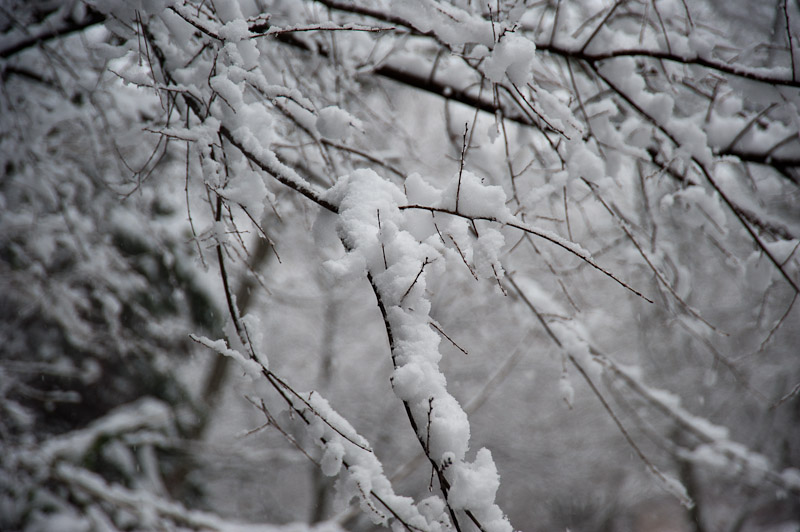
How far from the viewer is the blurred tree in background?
84 centimetres

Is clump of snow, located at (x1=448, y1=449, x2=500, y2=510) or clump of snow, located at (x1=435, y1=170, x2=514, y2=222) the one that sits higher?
clump of snow, located at (x1=435, y1=170, x2=514, y2=222)

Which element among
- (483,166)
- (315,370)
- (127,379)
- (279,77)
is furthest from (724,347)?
(127,379)

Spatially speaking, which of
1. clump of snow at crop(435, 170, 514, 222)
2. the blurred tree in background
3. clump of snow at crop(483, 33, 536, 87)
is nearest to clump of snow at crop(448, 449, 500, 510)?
the blurred tree in background

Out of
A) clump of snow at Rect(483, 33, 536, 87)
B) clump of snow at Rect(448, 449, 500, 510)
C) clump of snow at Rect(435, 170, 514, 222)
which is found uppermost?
clump of snow at Rect(483, 33, 536, 87)

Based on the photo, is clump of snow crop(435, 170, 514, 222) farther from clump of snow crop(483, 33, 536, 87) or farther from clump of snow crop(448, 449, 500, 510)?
clump of snow crop(448, 449, 500, 510)

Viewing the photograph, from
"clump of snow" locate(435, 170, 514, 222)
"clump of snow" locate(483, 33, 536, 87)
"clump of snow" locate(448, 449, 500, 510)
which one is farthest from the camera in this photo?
"clump of snow" locate(483, 33, 536, 87)

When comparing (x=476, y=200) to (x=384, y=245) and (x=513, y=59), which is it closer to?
(x=384, y=245)

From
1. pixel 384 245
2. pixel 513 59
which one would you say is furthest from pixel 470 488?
pixel 513 59

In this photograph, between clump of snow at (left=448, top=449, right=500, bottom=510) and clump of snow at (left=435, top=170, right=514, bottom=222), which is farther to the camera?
clump of snow at (left=435, top=170, right=514, bottom=222)

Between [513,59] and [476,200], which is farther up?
[513,59]

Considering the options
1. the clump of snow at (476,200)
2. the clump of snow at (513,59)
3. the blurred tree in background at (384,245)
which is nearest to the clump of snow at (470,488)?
the blurred tree in background at (384,245)

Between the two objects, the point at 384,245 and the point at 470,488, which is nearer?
the point at 470,488

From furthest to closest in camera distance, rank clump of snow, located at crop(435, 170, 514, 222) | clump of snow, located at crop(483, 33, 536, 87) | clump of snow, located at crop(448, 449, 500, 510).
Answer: clump of snow, located at crop(483, 33, 536, 87)
clump of snow, located at crop(435, 170, 514, 222)
clump of snow, located at crop(448, 449, 500, 510)

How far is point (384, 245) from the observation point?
74 cm
